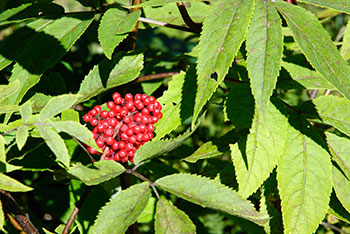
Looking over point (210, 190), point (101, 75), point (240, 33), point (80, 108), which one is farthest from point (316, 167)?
point (80, 108)

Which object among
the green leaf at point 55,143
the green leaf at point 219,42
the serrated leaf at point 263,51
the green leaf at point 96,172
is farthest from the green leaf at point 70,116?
the serrated leaf at point 263,51

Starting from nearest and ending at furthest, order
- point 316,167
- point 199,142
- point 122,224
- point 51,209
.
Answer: point 122,224 < point 316,167 < point 51,209 < point 199,142

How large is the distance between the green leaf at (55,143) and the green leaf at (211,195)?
0.32m

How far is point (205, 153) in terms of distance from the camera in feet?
4.58

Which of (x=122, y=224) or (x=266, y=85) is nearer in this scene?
(x=266, y=85)

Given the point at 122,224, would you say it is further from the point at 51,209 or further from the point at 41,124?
the point at 51,209

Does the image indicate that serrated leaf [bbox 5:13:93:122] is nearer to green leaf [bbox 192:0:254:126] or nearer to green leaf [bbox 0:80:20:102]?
green leaf [bbox 0:80:20:102]

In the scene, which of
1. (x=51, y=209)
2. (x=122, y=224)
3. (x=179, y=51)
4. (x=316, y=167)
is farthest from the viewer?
(x=179, y=51)

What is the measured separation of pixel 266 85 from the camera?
37.8 inches

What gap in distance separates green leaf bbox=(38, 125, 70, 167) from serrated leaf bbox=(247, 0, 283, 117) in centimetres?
43

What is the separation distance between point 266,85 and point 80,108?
993mm

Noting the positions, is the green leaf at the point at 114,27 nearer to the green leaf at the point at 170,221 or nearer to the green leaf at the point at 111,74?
the green leaf at the point at 111,74

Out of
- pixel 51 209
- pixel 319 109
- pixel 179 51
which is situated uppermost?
A: pixel 319 109

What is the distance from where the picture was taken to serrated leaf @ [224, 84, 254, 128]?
1.31 m
